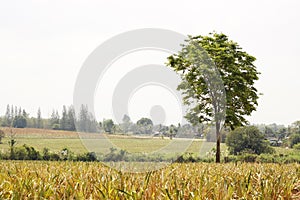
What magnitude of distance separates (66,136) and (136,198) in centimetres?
4910

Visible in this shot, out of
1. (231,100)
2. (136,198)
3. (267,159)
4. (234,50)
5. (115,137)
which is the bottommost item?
(267,159)

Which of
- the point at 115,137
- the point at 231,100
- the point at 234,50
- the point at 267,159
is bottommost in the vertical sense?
the point at 267,159

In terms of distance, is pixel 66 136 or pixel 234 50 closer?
pixel 234 50

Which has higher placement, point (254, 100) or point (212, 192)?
point (254, 100)

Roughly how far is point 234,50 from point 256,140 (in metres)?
27.3

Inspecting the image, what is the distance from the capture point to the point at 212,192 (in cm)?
357

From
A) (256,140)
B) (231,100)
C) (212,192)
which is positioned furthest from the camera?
(256,140)

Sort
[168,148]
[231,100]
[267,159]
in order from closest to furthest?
1. [168,148]
2. [231,100]
3. [267,159]

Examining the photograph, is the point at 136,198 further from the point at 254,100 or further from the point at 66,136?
the point at 66,136

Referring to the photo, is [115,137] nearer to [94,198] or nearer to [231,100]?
[94,198]

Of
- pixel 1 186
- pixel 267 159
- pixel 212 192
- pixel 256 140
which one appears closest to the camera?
pixel 212 192

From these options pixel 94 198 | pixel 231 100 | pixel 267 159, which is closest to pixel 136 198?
pixel 94 198

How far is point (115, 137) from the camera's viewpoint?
7203 millimetres

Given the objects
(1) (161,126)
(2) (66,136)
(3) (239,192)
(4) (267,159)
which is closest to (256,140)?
(4) (267,159)
